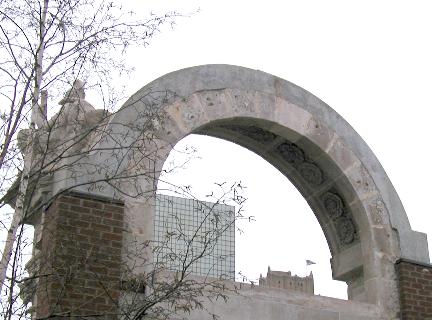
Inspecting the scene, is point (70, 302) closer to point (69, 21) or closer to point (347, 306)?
point (69, 21)

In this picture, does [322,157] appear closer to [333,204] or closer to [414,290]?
[333,204]

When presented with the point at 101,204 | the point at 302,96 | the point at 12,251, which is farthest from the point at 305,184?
the point at 12,251

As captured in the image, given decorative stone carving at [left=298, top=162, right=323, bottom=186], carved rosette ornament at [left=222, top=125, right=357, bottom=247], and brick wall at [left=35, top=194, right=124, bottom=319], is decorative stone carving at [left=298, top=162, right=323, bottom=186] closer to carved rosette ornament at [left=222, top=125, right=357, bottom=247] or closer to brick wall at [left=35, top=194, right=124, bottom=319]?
carved rosette ornament at [left=222, top=125, right=357, bottom=247]

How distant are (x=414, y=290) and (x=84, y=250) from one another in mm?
4249

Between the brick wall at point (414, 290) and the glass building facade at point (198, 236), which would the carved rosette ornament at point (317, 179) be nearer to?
the brick wall at point (414, 290)

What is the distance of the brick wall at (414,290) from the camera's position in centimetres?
939

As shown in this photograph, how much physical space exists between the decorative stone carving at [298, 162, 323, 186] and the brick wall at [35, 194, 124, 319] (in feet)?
9.99

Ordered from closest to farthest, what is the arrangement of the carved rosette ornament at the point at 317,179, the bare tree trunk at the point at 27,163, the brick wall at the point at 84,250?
the bare tree trunk at the point at 27,163 < the brick wall at the point at 84,250 < the carved rosette ornament at the point at 317,179

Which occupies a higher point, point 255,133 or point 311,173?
point 255,133

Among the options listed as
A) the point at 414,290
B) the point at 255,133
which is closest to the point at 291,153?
Result: the point at 255,133

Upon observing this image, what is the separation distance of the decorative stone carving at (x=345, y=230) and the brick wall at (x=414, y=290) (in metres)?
0.72

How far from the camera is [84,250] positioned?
743 cm

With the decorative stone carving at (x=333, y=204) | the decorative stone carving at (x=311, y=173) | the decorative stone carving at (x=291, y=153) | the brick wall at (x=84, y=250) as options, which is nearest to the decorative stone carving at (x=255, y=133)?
the decorative stone carving at (x=291, y=153)

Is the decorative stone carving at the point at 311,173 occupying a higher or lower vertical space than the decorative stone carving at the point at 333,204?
higher
